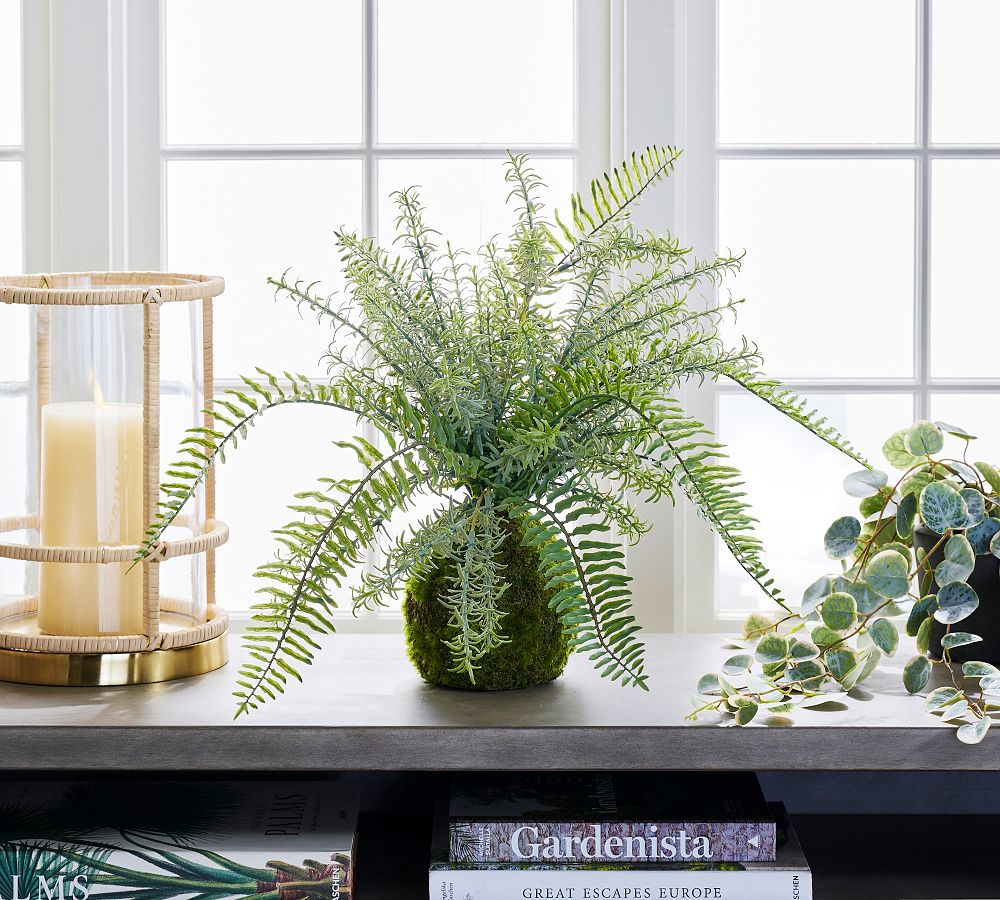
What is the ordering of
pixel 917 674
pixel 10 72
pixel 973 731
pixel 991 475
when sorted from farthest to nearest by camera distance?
pixel 10 72, pixel 991 475, pixel 917 674, pixel 973 731

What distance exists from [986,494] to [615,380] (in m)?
0.44

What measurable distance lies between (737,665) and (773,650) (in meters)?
0.04

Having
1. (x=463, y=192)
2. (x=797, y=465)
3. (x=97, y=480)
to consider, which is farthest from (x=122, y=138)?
(x=797, y=465)

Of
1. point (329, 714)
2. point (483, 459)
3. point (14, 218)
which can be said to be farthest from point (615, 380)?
point (14, 218)

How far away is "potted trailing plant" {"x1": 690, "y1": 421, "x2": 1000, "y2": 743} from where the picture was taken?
1035mm

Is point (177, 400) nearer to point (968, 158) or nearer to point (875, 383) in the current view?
point (875, 383)

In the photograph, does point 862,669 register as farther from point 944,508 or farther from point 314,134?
point 314,134

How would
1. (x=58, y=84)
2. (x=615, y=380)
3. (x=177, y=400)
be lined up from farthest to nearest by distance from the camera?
1. (x=58, y=84)
2. (x=177, y=400)
3. (x=615, y=380)

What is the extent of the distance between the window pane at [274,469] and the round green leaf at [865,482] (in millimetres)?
628

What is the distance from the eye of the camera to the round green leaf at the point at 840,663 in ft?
3.49

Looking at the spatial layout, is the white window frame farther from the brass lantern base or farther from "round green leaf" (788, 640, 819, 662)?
"round green leaf" (788, 640, 819, 662)

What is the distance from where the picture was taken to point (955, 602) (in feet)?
3.53

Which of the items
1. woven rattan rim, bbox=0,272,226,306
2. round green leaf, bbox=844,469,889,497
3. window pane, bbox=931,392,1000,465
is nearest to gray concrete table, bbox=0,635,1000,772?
round green leaf, bbox=844,469,889,497

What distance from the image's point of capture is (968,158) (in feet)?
4.75
